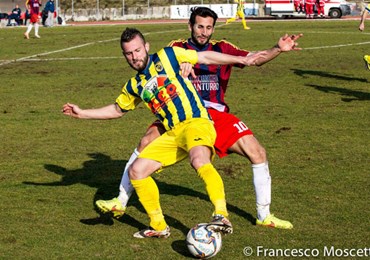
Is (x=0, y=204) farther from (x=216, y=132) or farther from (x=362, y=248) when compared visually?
(x=362, y=248)

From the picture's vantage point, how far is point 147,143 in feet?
26.6

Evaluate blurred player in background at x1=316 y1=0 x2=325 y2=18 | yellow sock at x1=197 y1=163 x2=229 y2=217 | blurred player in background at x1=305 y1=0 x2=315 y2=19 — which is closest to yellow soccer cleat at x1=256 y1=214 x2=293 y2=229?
yellow sock at x1=197 y1=163 x2=229 y2=217

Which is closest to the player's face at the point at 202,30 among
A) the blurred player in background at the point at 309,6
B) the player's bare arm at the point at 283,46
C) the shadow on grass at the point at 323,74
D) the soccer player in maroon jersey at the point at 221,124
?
the soccer player in maroon jersey at the point at 221,124

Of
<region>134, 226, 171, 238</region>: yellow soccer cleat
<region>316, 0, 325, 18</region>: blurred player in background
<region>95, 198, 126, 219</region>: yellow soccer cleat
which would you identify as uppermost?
<region>95, 198, 126, 219</region>: yellow soccer cleat

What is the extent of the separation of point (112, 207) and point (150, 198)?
28.9 inches

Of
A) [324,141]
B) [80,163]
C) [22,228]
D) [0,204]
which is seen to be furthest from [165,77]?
[324,141]

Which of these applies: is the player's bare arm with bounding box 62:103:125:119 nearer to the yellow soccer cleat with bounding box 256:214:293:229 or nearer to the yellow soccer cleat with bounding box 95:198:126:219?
the yellow soccer cleat with bounding box 95:198:126:219

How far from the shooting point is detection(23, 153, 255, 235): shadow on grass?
8186mm

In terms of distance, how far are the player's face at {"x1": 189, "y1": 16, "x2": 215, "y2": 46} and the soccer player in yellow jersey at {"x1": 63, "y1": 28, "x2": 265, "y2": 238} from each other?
589mm

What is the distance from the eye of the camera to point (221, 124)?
7.86 metres

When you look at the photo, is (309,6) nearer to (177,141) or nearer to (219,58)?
(219,58)

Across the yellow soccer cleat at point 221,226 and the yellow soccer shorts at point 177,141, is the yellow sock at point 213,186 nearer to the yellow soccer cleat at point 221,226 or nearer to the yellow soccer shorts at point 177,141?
the yellow soccer cleat at point 221,226

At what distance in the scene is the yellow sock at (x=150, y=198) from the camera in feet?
24.3

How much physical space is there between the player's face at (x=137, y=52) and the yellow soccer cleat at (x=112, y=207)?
146 centimetres
